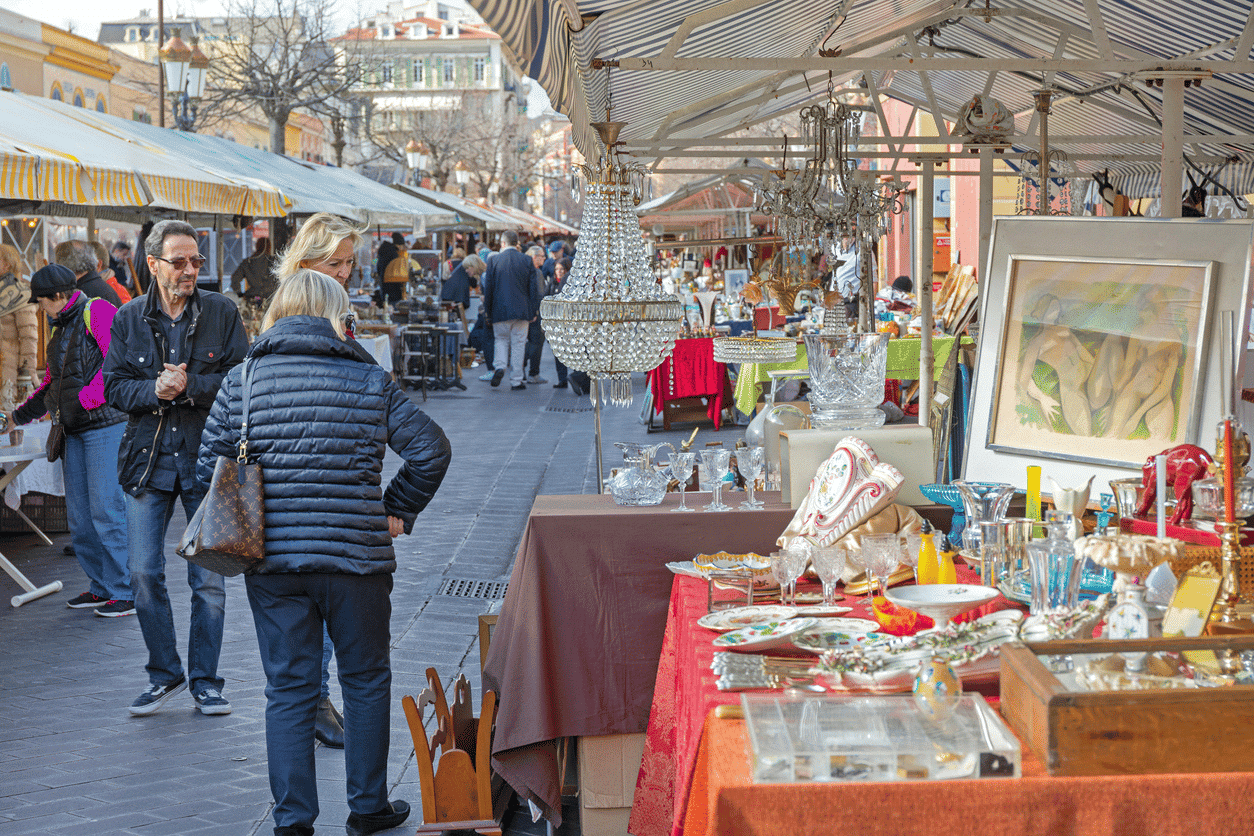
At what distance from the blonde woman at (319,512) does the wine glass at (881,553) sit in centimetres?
135

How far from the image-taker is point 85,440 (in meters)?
6.25

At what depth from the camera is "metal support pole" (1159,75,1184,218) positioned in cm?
516

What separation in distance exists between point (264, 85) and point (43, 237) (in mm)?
7151

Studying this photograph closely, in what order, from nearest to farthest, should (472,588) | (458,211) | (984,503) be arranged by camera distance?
(984,503) < (472,588) < (458,211)

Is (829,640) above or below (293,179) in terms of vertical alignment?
below

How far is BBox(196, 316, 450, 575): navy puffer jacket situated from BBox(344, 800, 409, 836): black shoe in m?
0.77

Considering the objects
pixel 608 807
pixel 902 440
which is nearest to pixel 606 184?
pixel 902 440

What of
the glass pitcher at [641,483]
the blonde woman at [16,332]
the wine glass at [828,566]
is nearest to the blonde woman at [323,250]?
the glass pitcher at [641,483]

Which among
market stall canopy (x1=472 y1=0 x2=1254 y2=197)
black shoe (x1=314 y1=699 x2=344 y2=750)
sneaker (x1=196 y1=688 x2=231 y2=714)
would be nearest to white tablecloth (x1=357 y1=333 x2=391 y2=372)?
market stall canopy (x1=472 y1=0 x2=1254 y2=197)

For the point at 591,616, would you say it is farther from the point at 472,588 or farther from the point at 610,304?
the point at 472,588

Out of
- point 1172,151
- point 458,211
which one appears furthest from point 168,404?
point 458,211

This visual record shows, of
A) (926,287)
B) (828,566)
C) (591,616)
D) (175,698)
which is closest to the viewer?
(828,566)

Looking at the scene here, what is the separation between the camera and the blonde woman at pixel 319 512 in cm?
344

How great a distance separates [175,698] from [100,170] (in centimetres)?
368
